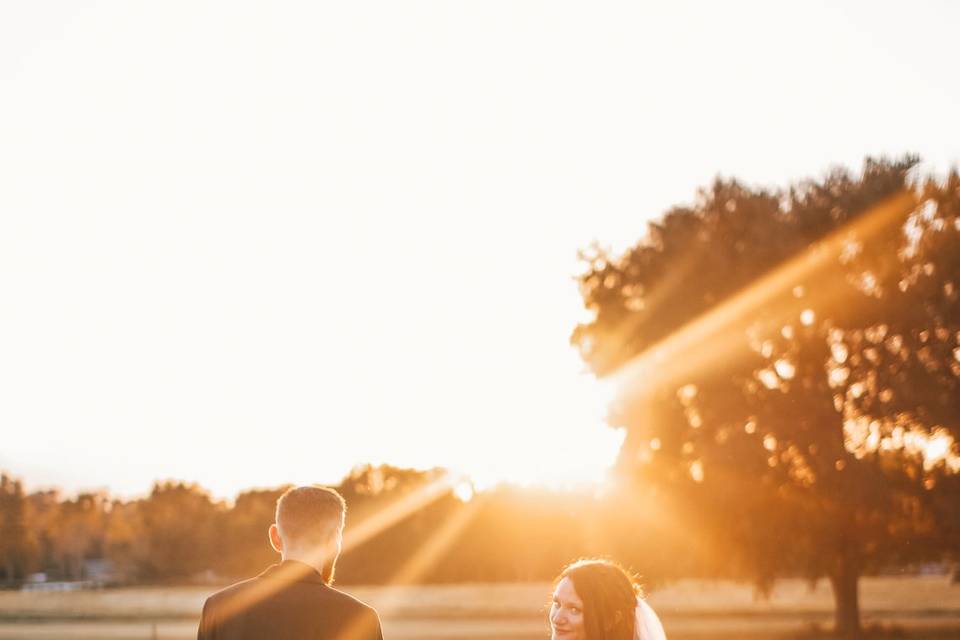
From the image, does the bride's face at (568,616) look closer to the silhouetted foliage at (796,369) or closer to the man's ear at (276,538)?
the man's ear at (276,538)

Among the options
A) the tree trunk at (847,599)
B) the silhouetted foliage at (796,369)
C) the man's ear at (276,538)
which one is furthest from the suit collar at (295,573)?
the tree trunk at (847,599)

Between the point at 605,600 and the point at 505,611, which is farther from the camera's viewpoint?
the point at 505,611

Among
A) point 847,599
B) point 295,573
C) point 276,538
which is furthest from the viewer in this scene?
point 847,599

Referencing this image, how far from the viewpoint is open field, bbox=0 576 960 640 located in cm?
4462

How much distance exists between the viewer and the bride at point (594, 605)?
4715mm

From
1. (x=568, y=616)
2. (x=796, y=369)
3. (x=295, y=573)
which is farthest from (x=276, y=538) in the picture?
(x=796, y=369)

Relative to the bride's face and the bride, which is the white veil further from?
the bride's face

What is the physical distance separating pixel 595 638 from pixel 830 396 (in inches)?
1209

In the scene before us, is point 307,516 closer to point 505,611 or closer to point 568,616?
point 568,616

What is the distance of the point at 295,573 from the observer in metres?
4.91

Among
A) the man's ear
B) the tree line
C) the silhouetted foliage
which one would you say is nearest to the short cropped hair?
the man's ear

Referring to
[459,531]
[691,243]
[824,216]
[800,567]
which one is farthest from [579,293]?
[459,531]

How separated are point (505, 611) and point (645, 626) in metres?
59.5

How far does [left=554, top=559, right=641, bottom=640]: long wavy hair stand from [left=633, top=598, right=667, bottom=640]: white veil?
321 mm
